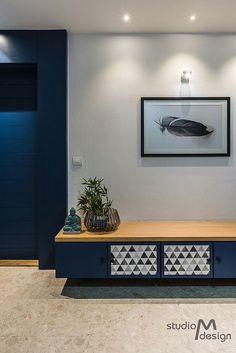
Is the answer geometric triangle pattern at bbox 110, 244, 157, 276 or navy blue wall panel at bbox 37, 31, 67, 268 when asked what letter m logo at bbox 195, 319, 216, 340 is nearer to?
geometric triangle pattern at bbox 110, 244, 157, 276

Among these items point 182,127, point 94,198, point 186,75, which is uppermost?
point 186,75

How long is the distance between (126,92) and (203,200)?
5.40 ft

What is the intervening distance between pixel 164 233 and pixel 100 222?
0.68 metres

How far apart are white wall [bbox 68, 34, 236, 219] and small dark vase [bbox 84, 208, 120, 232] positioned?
492 millimetres

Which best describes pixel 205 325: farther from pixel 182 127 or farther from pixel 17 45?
pixel 17 45

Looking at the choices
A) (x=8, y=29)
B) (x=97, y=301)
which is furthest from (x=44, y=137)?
(x=97, y=301)

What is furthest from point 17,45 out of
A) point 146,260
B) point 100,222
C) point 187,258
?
point 187,258

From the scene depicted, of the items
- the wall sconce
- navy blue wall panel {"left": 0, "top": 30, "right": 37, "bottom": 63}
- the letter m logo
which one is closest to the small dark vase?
the letter m logo

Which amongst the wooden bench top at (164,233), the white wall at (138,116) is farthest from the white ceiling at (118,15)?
the wooden bench top at (164,233)

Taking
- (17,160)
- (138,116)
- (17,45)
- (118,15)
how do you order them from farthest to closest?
(17,160), (138,116), (17,45), (118,15)

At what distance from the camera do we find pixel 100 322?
225 cm

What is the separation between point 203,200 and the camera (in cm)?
341

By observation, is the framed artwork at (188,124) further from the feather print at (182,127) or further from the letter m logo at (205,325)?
the letter m logo at (205,325)

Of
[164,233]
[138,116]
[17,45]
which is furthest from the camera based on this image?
[138,116]
